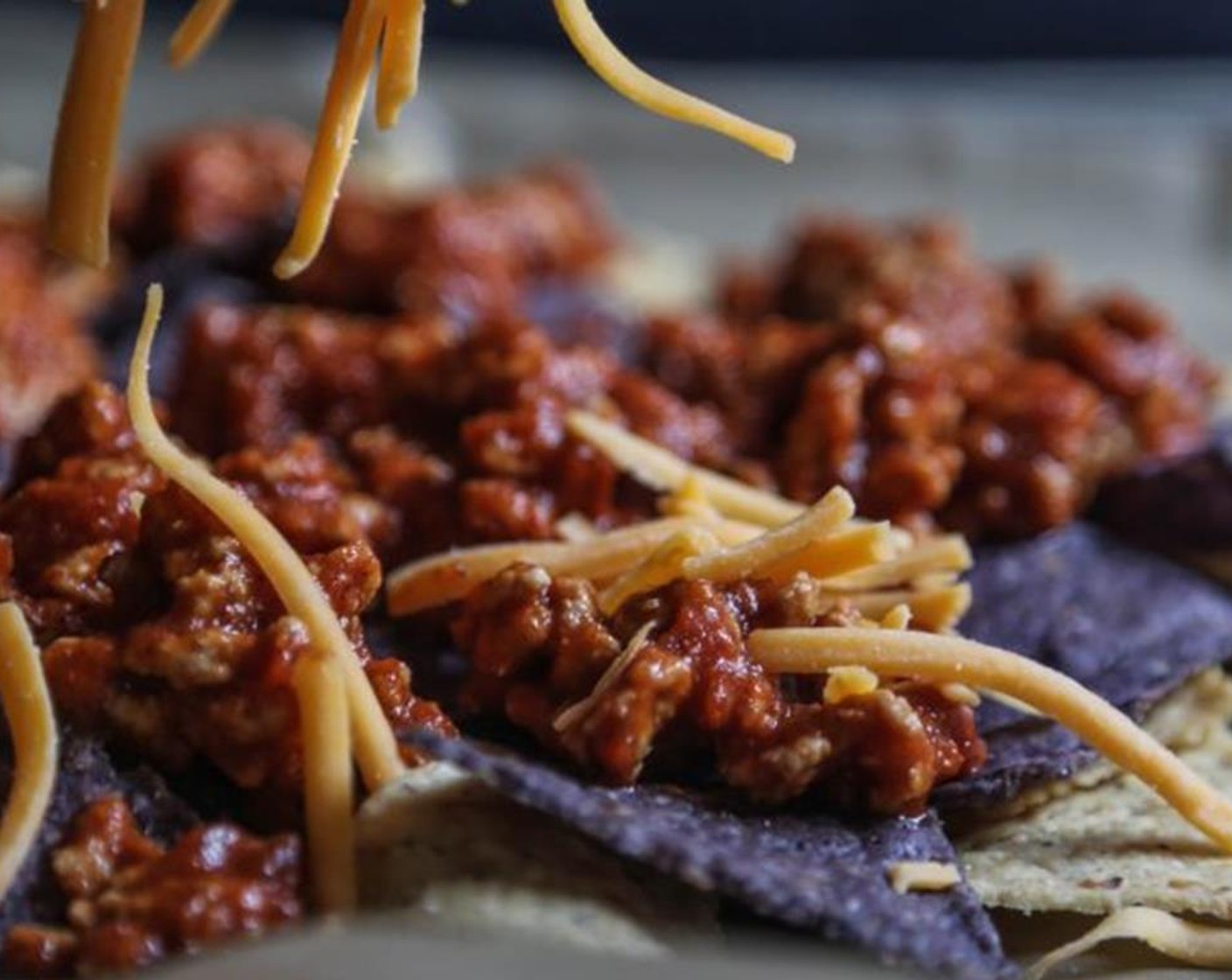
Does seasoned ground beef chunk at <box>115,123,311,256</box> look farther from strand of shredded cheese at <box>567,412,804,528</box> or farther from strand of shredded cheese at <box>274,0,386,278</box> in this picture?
strand of shredded cheese at <box>274,0,386,278</box>

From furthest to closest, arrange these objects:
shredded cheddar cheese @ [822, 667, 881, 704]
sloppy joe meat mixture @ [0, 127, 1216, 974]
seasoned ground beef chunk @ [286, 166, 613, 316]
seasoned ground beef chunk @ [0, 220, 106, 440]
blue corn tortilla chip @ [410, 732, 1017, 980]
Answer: seasoned ground beef chunk @ [286, 166, 613, 316] → seasoned ground beef chunk @ [0, 220, 106, 440] → shredded cheddar cheese @ [822, 667, 881, 704] → sloppy joe meat mixture @ [0, 127, 1216, 974] → blue corn tortilla chip @ [410, 732, 1017, 980]

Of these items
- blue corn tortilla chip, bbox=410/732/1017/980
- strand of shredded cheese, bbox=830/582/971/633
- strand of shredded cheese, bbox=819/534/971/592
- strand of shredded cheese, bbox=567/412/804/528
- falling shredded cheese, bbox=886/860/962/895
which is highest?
strand of shredded cheese, bbox=567/412/804/528

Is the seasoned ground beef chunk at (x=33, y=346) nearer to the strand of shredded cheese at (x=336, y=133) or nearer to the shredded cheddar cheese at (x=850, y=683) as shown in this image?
the strand of shredded cheese at (x=336, y=133)

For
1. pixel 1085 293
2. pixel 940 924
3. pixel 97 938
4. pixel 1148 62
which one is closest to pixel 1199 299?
pixel 1085 293

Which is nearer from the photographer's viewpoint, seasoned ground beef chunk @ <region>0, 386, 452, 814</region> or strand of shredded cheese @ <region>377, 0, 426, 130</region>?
seasoned ground beef chunk @ <region>0, 386, 452, 814</region>

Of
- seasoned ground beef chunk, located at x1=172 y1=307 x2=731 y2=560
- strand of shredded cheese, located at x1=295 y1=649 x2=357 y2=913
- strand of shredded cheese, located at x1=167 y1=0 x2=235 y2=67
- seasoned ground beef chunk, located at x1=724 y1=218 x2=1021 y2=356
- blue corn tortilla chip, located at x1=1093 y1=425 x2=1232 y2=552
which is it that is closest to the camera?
strand of shredded cheese, located at x1=295 y1=649 x2=357 y2=913

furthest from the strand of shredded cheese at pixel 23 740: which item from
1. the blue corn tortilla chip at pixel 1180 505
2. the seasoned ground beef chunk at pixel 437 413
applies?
the blue corn tortilla chip at pixel 1180 505

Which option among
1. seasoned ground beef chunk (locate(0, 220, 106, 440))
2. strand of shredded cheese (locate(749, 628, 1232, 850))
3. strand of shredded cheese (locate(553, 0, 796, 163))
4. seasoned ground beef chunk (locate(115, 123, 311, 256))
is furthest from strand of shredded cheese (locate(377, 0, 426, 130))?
seasoned ground beef chunk (locate(115, 123, 311, 256))
